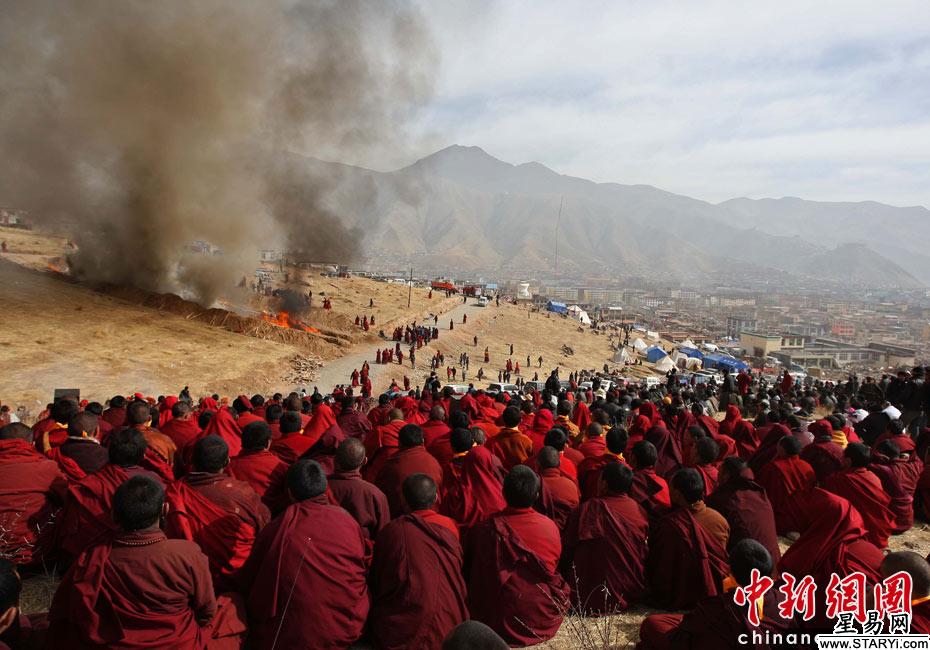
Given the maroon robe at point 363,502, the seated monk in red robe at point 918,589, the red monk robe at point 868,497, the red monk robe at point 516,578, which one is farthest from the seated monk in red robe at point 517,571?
the red monk robe at point 868,497

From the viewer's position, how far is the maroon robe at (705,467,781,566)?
5.20 meters

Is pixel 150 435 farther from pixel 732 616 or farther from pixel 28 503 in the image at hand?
pixel 732 616

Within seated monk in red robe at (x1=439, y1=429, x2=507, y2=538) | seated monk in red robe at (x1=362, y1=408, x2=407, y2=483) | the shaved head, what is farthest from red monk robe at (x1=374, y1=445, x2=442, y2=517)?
the shaved head

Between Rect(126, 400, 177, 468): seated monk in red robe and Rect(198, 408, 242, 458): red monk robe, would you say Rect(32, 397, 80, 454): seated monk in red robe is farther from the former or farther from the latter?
Rect(198, 408, 242, 458): red monk robe

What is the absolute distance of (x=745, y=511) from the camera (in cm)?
526

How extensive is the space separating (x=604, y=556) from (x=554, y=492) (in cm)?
98

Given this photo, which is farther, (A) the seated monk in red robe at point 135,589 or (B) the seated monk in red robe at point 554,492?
(B) the seated monk in red robe at point 554,492

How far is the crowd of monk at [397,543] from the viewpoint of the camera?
3.33 meters

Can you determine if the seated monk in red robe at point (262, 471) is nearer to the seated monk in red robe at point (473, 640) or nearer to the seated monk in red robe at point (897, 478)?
the seated monk in red robe at point (473, 640)

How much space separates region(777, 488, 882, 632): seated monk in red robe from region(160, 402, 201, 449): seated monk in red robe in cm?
687

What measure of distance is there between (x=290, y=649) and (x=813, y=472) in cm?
640

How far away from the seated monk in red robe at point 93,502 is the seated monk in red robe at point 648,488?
417cm

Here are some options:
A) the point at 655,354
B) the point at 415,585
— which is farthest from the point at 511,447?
the point at 655,354

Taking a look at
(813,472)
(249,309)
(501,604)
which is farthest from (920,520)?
(249,309)
